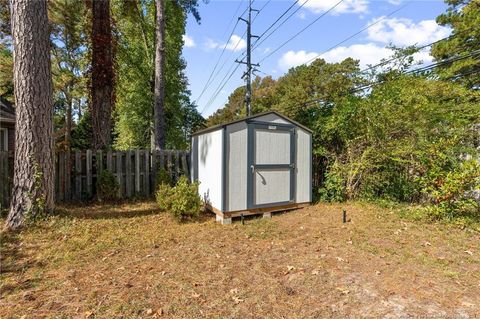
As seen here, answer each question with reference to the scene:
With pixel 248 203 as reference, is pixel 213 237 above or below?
below

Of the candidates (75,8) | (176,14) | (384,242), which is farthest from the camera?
(176,14)

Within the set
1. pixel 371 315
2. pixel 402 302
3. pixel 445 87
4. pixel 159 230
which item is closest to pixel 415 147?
pixel 445 87

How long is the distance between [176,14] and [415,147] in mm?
13601

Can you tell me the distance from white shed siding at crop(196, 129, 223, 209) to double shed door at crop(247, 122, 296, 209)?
24.2 inches

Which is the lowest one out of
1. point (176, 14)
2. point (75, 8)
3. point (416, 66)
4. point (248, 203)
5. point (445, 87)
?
point (248, 203)

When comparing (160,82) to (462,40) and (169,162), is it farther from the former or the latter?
(462,40)

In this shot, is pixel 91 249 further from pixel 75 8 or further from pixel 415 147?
pixel 75 8

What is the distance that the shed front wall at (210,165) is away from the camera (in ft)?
16.5

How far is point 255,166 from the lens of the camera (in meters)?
5.21

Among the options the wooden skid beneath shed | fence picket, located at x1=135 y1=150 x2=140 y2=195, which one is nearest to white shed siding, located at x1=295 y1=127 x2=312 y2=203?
the wooden skid beneath shed

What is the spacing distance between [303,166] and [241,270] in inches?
138

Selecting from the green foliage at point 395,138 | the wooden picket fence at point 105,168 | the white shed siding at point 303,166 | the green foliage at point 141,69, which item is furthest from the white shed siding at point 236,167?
the green foliage at point 141,69

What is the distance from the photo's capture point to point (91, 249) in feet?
11.8

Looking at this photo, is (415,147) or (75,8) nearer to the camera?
(415,147)
